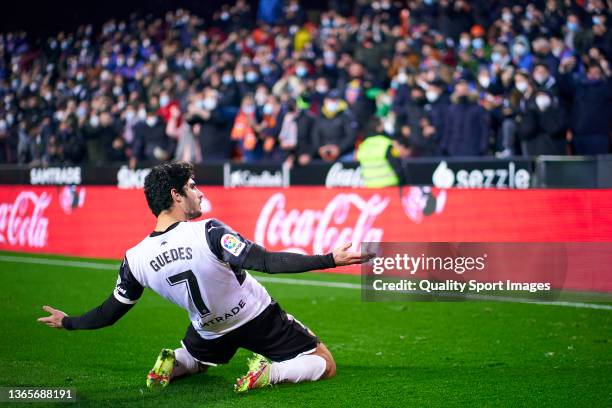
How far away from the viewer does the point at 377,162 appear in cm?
1533

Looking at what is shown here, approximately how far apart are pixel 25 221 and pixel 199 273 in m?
12.2

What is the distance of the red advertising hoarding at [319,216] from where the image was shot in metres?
11.5

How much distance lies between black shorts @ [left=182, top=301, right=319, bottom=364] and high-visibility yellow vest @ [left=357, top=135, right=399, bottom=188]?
8778 mm

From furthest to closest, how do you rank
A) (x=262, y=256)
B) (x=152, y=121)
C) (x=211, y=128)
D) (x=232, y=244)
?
(x=152, y=121) → (x=211, y=128) → (x=232, y=244) → (x=262, y=256)

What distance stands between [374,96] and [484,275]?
11.8 meters

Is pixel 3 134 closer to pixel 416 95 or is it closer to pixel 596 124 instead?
pixel 416 95

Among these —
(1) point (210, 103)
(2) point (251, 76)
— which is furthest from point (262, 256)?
(2) point (251, 76)

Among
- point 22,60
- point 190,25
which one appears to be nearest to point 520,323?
point 190,25

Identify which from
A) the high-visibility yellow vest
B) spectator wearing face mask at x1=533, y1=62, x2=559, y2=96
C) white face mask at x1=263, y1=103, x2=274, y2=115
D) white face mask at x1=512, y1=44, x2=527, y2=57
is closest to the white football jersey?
the high-visibility yellow vest

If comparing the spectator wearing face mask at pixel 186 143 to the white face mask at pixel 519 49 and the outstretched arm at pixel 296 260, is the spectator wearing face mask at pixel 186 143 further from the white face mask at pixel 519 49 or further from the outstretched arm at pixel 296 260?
the outstretched arm at pixel 296 260

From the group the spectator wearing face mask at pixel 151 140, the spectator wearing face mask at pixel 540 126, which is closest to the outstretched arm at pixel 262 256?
the spectator wearing face mask at pixel 540 126

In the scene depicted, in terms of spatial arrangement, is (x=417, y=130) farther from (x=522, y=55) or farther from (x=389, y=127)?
(x=522, y=55)

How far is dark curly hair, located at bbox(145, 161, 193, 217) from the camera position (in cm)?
600

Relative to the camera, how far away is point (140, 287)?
246 inches
